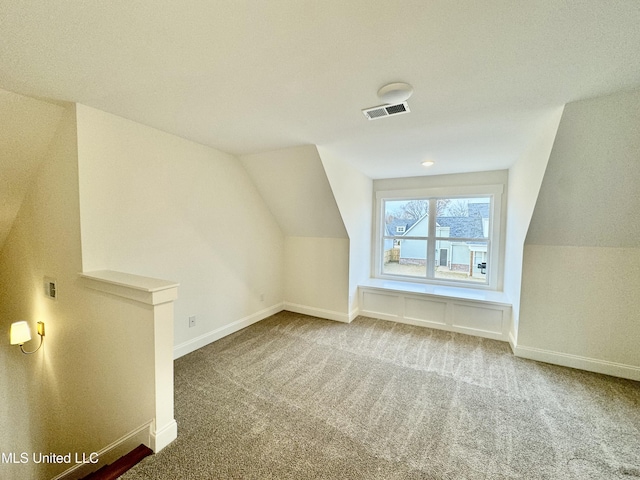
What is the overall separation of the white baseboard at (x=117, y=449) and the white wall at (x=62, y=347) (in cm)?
5

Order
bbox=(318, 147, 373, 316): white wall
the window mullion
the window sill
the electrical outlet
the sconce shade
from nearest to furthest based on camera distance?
the electrical outlet → the sconce shade → bbox=(318, 147, 373, 316): white wall → the window sill → the window mullion

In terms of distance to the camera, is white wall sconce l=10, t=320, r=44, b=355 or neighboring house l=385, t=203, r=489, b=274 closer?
white wall sconce l=10, t=320, r=44, b=355

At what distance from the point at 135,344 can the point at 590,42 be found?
295cm

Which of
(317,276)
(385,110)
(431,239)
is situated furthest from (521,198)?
(317,276)

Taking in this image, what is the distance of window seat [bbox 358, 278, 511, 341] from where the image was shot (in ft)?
10.1

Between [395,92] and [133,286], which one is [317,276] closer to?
[133,286]

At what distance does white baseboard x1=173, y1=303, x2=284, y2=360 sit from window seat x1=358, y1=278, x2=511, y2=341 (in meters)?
1.44

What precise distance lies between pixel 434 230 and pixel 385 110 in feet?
8.74

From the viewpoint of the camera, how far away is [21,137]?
195 cm

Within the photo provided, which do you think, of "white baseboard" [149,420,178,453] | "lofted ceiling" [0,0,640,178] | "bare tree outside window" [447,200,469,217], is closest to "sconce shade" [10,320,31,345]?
"white baseboard" [149,420,178,453]

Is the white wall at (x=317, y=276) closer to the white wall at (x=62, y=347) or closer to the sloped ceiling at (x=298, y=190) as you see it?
the sloped ceiling at (x=298, y=190)

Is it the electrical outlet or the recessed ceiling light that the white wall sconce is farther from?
the recessed ceiling light

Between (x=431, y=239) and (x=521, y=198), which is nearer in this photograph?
(x=521, y=198)

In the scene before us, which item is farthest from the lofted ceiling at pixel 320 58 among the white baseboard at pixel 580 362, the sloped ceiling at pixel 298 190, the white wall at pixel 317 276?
the white baseboard at pixel 580 362
